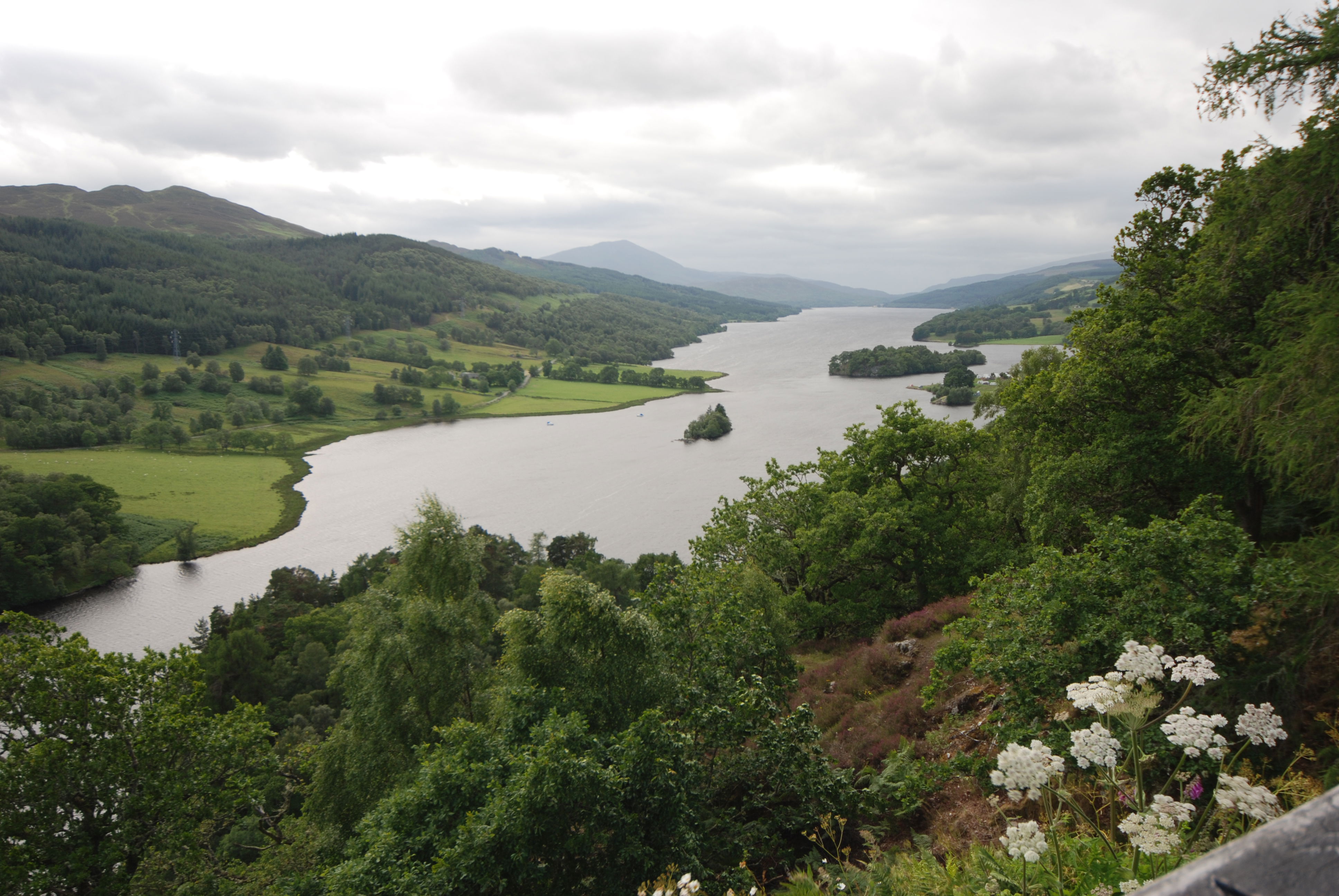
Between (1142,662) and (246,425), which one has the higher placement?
(1142,662)

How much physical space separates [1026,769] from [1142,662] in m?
1.34

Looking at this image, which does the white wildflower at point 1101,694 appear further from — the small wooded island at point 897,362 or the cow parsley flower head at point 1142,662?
the small wooded island at point 897,362

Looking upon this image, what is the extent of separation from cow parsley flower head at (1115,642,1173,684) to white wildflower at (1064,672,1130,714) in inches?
3.4

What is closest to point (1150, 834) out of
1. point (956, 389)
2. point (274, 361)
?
point (956, 389)

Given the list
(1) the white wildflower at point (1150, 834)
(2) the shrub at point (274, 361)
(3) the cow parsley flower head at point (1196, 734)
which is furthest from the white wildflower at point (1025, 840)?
(2) the shrub at point (274, 361)

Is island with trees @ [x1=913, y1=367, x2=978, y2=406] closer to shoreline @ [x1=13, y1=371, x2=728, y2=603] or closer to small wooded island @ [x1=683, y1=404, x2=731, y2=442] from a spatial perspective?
small wooded island @ [x1=683, y1=404, x2=731, y2=442]

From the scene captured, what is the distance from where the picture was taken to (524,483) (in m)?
77.4

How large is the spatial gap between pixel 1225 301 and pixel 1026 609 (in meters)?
8.05

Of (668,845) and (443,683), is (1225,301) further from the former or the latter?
(443,683)

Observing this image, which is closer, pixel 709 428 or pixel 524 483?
pixel 524 483

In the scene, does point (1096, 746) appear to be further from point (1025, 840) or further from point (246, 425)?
point (246, 425)

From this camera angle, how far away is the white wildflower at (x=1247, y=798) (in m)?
3.63

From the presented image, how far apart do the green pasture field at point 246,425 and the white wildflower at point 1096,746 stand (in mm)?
78164

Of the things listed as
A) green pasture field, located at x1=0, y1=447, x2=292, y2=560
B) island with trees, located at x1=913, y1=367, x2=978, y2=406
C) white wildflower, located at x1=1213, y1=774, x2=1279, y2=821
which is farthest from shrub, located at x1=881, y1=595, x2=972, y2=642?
island with trees, located at x1=913, y1=367, x2=978, y2=406
